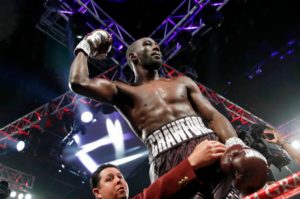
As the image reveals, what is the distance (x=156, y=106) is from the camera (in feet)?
5.70

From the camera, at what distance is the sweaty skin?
1.60 meters

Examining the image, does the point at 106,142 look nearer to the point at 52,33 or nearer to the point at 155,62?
the point at 52,33

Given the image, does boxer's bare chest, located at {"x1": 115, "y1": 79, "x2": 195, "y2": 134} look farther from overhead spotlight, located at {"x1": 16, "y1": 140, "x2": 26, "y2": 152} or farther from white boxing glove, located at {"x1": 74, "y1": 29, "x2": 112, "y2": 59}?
overhead spotlight, located at {"x1": 16, "y1": 140, "x2": 26, "y2": 152}

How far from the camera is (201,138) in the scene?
153cm

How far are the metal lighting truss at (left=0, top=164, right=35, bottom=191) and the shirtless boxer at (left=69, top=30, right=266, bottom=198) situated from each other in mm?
8361

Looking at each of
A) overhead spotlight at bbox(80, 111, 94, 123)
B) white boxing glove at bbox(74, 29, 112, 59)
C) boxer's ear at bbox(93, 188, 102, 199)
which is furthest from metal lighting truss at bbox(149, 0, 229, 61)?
white boxing glove at bbox(74, 29, 112, 59)

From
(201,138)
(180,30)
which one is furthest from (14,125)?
(201,138)

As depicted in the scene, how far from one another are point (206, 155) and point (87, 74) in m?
0.81

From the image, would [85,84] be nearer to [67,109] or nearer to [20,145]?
[67,109]

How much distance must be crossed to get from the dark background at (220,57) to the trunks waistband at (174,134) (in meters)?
6.27

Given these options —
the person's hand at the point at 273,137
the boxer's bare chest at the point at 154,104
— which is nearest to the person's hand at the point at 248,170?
the boxer's bare chest at the point at 154,104

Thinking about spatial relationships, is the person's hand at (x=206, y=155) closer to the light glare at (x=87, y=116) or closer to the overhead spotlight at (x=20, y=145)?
the light glare at (x=87, y=116)

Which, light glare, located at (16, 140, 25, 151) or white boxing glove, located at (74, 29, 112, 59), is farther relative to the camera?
light glare, located at (16, 140, 25, 151)

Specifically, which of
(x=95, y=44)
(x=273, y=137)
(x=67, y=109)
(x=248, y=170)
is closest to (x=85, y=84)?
(x=95, y=44)
